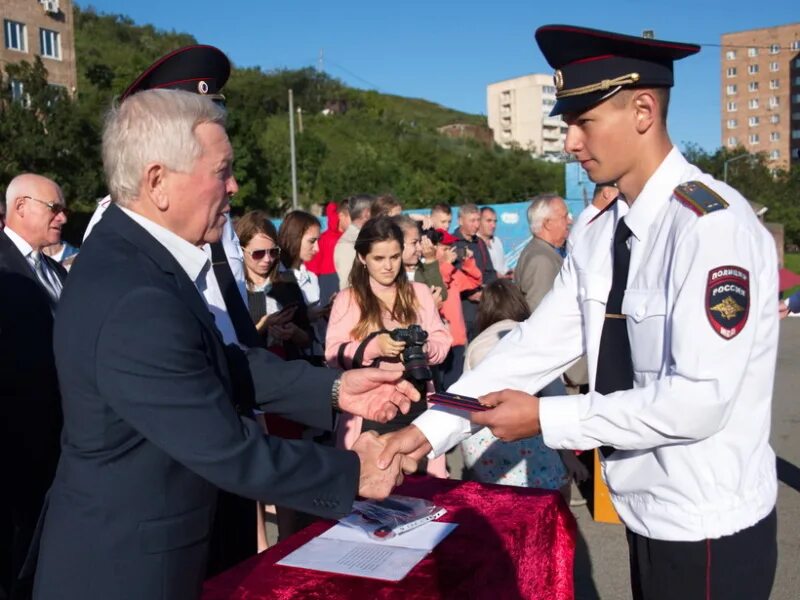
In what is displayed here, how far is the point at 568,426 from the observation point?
6.66ft

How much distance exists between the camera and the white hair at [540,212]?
6469 millimetres

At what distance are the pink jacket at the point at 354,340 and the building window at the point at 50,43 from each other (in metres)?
53.4

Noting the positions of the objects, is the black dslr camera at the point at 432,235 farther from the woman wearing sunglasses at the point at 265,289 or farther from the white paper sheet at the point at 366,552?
the white paper sheet at the point at 366,552

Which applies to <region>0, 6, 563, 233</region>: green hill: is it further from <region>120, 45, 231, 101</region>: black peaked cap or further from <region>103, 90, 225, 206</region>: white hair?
<region>103, 90, 225, 206</region>: white hair

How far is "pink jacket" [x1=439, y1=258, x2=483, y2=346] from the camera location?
6.63 metres

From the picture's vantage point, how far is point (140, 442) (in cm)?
178

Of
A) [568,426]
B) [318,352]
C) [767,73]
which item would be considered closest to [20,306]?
[318,352]

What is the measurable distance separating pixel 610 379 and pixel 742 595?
0.61m

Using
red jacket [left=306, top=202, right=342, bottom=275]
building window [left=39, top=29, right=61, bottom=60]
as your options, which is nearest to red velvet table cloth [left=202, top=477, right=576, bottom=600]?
red jacket [left=306, top=202, right=342, bottom=275]

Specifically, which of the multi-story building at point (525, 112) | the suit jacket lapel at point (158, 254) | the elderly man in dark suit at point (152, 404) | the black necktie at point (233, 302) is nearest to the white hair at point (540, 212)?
the black necktie at point (233, 302)

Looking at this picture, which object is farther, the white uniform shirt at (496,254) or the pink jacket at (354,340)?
the white uniform shirt at (496,254)

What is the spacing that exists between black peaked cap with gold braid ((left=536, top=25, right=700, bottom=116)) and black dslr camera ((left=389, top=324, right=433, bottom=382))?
137 centimetres

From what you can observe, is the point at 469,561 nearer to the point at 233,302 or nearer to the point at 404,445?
the point at 404,445

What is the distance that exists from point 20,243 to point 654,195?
3.53 metres
